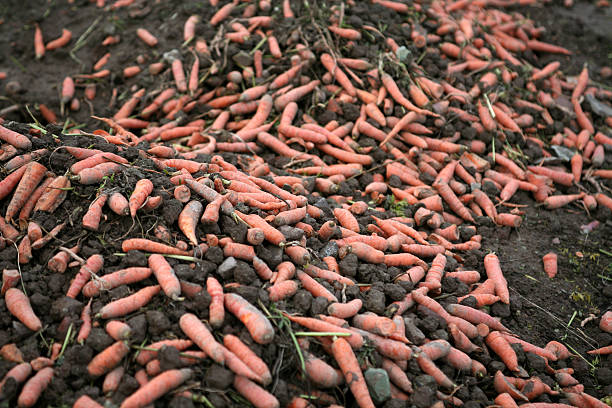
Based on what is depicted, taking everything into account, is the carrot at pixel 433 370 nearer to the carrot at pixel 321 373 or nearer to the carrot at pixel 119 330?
the carrot at pixel 321 373

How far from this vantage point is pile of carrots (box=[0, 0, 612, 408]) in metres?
2.71

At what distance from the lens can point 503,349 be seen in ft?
10.6

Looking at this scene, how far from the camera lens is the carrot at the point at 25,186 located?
10.3 ft

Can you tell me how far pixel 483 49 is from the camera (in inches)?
238

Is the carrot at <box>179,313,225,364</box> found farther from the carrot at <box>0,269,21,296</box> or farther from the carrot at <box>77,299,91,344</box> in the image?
the carrot at <box>0,269,21,296</box>

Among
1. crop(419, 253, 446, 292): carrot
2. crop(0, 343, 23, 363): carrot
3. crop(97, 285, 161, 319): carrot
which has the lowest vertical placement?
crop(0, 343, 23, 363): carrot

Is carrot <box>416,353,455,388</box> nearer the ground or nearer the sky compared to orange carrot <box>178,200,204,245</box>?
nearer the ground

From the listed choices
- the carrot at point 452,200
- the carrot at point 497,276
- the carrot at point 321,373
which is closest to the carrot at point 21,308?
the carrot at point 321,373

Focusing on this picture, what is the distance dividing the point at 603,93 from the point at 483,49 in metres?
1.66

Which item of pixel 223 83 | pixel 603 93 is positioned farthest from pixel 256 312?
pixel 603 93

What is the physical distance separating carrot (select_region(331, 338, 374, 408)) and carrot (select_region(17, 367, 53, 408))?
1.51 m

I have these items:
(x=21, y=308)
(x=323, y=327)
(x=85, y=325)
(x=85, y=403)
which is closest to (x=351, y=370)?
(x=323, y=327)

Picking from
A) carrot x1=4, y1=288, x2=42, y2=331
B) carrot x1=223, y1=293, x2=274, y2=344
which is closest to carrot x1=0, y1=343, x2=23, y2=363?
carrot x1=4, y1=288, x2=42, y2=331

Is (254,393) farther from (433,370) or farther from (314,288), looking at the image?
(433,370)
